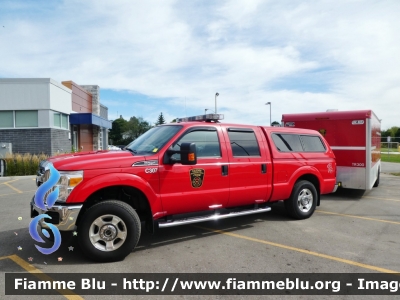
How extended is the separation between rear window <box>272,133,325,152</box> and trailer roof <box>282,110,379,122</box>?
2391 mm

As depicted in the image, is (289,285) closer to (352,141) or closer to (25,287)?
(25,287)

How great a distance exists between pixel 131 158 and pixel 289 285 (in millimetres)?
2667

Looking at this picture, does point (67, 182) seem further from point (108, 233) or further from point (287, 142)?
point (287, 142)

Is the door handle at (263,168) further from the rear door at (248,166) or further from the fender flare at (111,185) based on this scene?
the fender flare at (111,185)

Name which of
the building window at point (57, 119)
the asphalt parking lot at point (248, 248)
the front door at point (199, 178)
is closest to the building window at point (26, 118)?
the building window at point (57, 119)

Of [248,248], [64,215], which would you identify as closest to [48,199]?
[64,215]

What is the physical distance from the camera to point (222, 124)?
5711 mm

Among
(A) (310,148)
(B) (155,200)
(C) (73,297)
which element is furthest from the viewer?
(A) (310,148)

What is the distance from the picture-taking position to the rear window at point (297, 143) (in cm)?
645

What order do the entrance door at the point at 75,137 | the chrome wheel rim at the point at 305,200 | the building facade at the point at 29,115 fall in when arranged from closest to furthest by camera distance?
1. the chrome wheel rim at the point at 305,200
2. the building facade at the point at 29,115
3. the entrance door at the point at 75,137

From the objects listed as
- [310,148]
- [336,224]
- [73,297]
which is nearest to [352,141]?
[310,148]

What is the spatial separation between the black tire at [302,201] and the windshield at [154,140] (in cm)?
294

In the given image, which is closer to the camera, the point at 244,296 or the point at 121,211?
the point at 244,296

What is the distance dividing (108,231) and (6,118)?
15977mm
